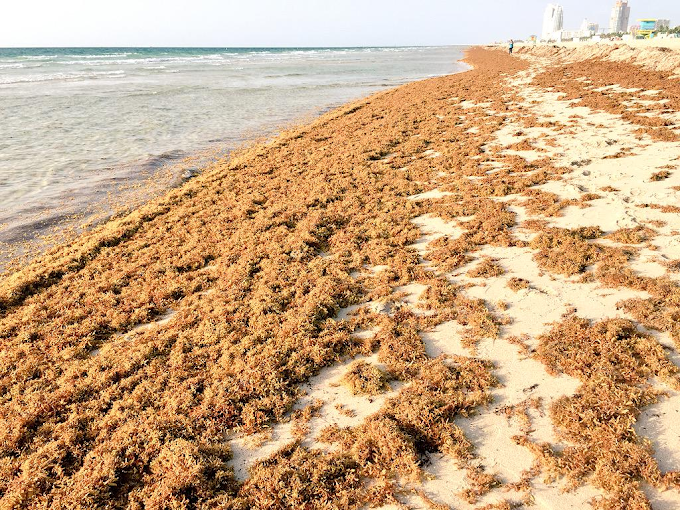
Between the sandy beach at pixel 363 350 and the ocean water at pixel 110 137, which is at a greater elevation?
the ocean water at pixel 110 137

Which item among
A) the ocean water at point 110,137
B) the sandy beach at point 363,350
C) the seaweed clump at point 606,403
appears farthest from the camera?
the ocean water at point 110,137

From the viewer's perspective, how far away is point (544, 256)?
919 centimetres

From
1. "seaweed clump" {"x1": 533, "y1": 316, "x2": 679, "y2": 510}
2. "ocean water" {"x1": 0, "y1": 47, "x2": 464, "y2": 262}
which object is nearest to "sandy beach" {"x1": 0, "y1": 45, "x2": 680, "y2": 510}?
"seaweed clump" {"x1": 533, "y1": 316, "x2": 679, "y2": 510}

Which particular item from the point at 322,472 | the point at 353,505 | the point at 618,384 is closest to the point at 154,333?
the point at 322,472

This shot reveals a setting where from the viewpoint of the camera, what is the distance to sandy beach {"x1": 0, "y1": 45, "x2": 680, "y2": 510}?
192 inches

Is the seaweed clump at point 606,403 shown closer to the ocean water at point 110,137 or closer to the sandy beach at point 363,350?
the sandy beach at point 363,350

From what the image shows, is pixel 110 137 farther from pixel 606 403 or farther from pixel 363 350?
pixel 606 403

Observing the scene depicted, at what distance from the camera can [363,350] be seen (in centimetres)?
699

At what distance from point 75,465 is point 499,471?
5414mm

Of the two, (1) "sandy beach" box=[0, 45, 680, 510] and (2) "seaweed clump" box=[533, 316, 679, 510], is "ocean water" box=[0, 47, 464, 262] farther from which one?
(2) "seaweed clump" box=[533, 316, 679, 510]

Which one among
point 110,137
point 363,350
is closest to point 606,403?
point 363,350

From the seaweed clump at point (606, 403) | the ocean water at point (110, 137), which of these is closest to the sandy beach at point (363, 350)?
the seaweed clump at point (606, 403)

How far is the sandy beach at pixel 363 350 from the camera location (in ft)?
16.0

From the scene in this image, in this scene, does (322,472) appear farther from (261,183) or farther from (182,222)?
(261,183)
